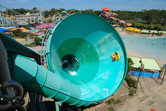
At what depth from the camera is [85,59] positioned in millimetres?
9477

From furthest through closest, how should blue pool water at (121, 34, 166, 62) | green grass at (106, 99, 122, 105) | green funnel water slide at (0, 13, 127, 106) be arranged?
blue pool water at (121, 34, 166, 62) < green grass at (106, 99, 122, 105) < green funnel water slide at (0, 13, 127, 106)

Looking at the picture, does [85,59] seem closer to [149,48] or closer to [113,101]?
[113,101]

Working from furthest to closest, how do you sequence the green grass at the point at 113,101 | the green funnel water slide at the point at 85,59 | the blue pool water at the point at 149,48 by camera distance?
the blue pool water at the point at 149,48 → the green grass at the point at 113,101 → the green funnel water slide at the point at 85,59

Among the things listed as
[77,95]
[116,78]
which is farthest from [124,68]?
[77,95]

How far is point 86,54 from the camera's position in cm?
948

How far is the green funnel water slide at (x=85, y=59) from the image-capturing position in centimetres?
703

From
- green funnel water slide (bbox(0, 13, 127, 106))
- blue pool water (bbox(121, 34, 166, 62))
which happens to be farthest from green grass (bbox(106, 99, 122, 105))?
blue pool water (bbox(121, 34, 166, 62))

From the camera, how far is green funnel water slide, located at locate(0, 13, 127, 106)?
7.03m

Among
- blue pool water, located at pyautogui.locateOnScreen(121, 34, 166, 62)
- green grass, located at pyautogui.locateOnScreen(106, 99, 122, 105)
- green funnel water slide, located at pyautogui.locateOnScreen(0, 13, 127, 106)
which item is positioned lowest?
green grass, located at pyautogui.locateOnScreen(106, 99, 122, 105)

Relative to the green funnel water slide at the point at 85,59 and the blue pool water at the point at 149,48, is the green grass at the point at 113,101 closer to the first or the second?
the green funnel water slide at the point at 85,59

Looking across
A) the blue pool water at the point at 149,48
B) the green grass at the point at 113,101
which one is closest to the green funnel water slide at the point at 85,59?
the green grass at the point at 113,101

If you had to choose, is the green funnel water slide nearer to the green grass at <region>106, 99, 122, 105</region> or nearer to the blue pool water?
the green grass at <region>106, 99, 122, 105</region>

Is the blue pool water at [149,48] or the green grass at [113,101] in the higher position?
the blue pool water at [149,48]

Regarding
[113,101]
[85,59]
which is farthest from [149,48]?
[85,59]
